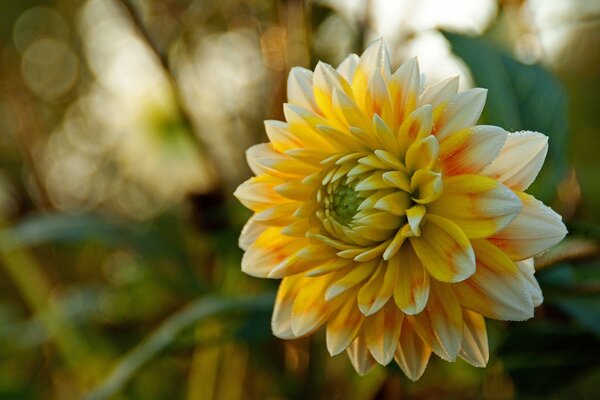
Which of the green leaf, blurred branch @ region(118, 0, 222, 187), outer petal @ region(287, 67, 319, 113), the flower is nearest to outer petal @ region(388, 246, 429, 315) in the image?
the flower

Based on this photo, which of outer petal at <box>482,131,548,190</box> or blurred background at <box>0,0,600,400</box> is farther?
blurred background at <box>0,0,600,400</box>

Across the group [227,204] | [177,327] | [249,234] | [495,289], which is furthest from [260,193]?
[227,204]

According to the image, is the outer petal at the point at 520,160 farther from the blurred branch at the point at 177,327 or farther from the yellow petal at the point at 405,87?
the blurred branch at the point at 177,327

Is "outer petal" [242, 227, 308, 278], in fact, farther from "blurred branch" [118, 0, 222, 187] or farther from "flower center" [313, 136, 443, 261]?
"blurred branch" [118, 0, 222, 187]

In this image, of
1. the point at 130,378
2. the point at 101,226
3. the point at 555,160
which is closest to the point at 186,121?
the point at 101,226

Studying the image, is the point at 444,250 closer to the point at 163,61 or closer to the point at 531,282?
the point at 531,282

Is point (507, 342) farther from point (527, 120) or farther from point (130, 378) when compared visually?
point (130, 378)
